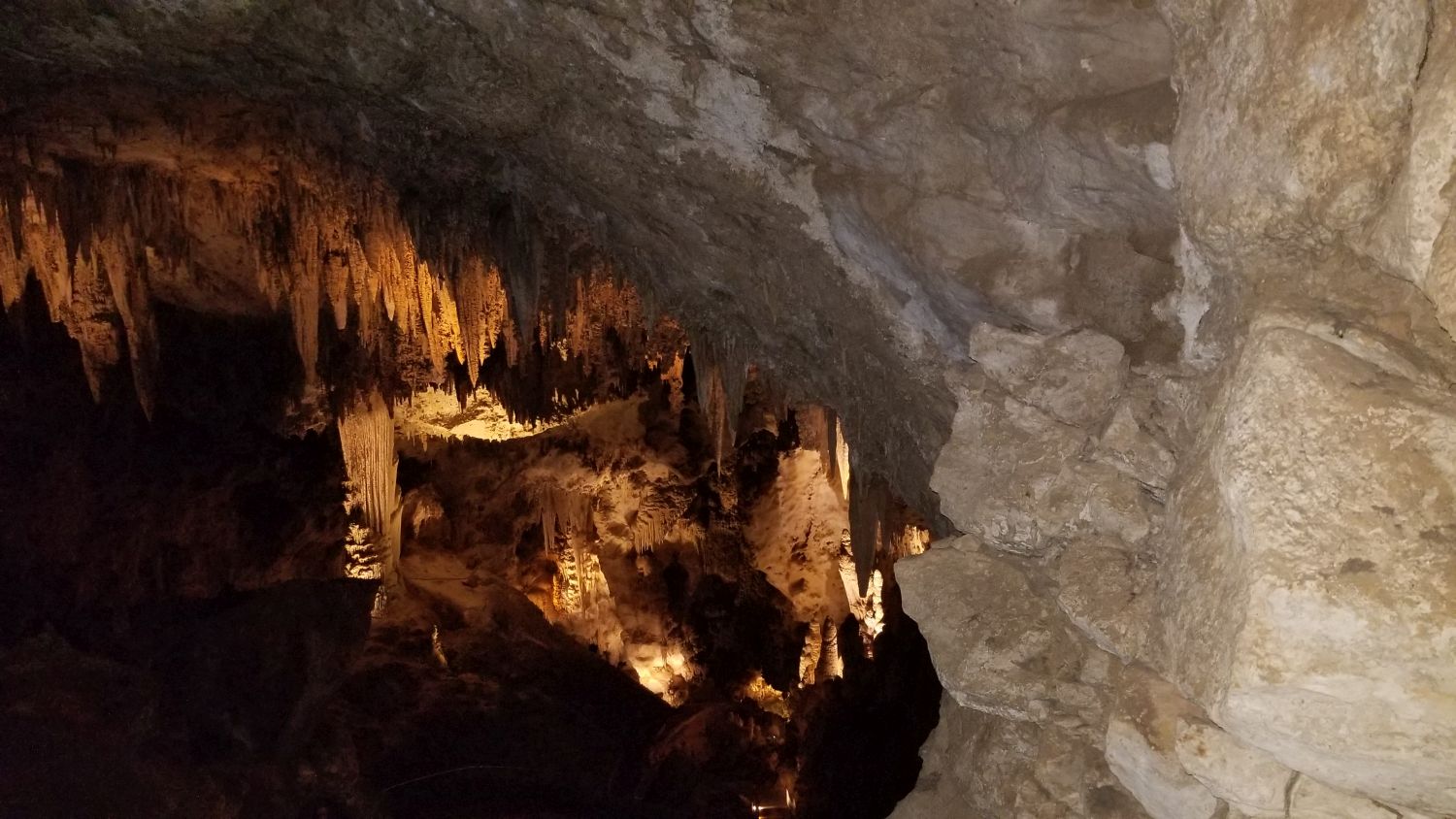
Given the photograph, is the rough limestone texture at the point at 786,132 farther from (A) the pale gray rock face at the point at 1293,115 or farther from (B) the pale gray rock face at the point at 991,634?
(B) the pale gray rock face at the point at 991,634

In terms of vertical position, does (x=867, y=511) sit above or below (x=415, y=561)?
above

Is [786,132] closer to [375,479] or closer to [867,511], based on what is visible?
[867,511]

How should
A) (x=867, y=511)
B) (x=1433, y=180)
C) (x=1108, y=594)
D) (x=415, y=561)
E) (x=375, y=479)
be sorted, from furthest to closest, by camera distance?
(x=415, y=561) < (x=375, y=479) < (x=867, y=511) < (x=1108, y=594) < (x=1433, y=180)

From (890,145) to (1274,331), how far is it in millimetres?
1325

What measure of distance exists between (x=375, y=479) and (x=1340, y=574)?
26.1 ft

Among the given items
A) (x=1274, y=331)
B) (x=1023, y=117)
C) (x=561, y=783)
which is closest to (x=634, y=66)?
(x=1023, y=117)

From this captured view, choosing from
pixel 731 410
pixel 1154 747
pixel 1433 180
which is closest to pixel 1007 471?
pixel 1154 747

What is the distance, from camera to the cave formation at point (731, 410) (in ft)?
5.16

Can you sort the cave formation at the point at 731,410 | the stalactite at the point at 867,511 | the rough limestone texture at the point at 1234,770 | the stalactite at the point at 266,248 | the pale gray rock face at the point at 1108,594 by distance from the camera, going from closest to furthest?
the cave formation at the point at 731,410 < the rough limestone texture at the point at 1234,770 < the pale gray rock face at the point at 1108,594 < the stalactite at the point at 266,248 < the stalactite at the point at 867,511

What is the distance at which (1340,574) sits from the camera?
1499 millimetres

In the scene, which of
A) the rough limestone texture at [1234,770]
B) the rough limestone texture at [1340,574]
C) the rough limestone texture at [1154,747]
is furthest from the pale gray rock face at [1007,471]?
the rough limestone texture at [1340,574]

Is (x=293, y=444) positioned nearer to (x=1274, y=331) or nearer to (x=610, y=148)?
(x=610, y=148)

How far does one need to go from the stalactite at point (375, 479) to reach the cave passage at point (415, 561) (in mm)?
26

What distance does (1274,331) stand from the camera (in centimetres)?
162
